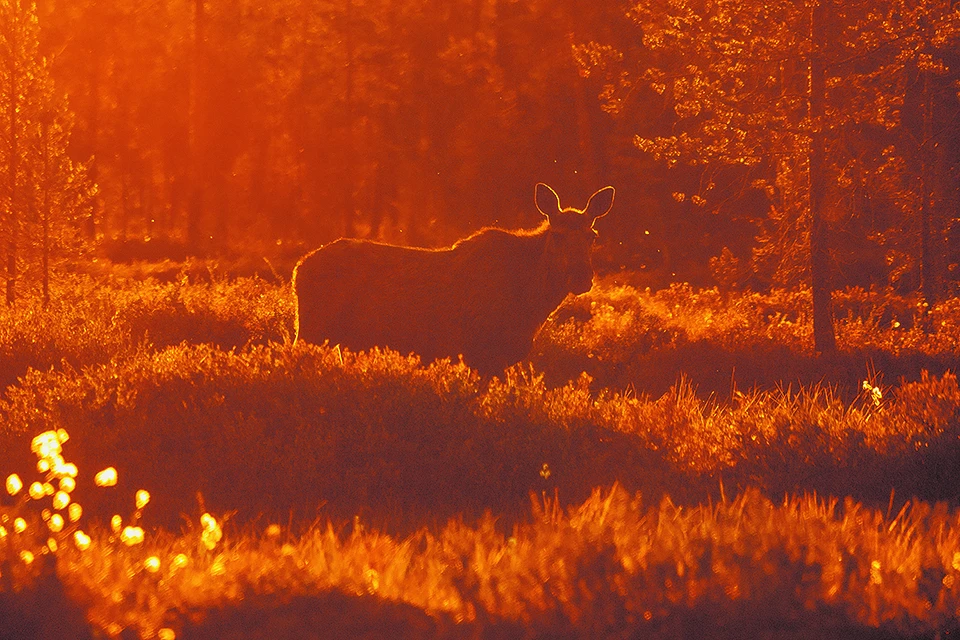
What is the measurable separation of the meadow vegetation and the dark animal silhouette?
0.47m

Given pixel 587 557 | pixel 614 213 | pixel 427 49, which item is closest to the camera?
pixel 587 557

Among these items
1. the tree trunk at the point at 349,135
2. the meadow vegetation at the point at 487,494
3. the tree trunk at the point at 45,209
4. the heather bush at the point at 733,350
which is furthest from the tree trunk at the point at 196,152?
the meadow vegetation at the point at 487,494

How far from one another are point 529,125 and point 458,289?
2811 cm

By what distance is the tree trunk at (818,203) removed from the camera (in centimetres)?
1416

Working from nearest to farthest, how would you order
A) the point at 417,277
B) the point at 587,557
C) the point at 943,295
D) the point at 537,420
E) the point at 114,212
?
the point at 587,557 → the point at 537,420 → the point at 417,277 → the point at 943,295 → the point at 114,212

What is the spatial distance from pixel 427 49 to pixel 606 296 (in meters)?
21.9

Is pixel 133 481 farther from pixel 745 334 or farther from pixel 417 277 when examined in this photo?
pixel 745 334

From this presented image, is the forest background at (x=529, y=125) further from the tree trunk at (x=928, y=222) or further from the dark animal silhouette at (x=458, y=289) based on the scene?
the dark animal silhouette at (x=458, y=289)

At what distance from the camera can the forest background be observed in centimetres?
1465

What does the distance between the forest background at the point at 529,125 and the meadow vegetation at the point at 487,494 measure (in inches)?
129

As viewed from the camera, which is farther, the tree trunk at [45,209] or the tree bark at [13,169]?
the tree trunk at [45,209]

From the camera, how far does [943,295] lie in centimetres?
2253

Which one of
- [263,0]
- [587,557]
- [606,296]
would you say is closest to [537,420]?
[587,557]

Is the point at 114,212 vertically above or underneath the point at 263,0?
underneath
